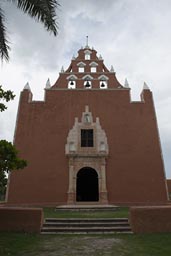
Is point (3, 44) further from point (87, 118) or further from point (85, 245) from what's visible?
point (87, 118)

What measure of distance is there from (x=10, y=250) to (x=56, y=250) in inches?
37.7

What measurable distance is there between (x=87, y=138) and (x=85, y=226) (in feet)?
28.0

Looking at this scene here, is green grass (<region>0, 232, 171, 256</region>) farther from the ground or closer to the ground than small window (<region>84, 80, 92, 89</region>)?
closer to the ground

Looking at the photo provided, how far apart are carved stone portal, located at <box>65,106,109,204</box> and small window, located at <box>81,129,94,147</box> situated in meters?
0.10

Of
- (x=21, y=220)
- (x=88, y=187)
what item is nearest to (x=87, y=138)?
(x=88, y=187)

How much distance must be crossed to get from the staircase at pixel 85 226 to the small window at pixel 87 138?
314 inches

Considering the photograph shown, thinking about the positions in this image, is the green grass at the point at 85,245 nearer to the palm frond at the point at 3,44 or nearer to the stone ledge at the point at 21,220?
the stone ledge at the point at 21,220

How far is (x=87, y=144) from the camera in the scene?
1518cm

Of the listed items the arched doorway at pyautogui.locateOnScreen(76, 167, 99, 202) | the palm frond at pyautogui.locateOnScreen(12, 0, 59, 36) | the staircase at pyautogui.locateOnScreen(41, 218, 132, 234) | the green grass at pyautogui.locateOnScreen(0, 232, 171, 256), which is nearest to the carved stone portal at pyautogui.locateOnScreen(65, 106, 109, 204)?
the arched doorway at pyautogui.locateOnScreen(76, 167, 99, 202)

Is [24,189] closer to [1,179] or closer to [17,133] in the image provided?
[17,133]

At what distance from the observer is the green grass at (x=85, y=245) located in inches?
184

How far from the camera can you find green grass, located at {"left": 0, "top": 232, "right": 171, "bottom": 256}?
468 centimetres

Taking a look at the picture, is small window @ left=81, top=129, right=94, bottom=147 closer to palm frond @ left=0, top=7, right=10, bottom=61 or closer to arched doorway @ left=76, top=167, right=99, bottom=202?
arched doorway @ left=76, top=167, right=99, bottom=202

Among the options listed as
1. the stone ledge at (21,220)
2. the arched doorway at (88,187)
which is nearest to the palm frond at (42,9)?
the stone ledge at (21,220)
